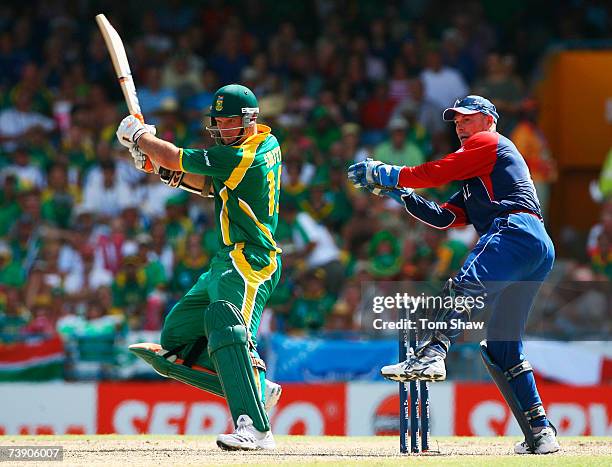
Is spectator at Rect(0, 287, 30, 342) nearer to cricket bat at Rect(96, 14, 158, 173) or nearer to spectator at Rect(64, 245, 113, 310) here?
spectator at Rect(64, 245, 113, 310)

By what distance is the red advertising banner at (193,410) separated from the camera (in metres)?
12.1

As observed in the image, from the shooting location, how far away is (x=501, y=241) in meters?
7.30

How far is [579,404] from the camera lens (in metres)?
12.1

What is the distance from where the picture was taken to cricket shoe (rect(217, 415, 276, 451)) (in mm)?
7223

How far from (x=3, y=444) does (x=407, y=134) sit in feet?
27.5

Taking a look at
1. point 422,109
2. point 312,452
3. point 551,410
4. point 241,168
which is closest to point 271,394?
point 312,452

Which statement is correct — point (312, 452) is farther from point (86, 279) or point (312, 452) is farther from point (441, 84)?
point (441, 84)

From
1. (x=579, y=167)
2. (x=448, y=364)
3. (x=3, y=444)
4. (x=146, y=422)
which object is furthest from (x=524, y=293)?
(x=579, y=167)

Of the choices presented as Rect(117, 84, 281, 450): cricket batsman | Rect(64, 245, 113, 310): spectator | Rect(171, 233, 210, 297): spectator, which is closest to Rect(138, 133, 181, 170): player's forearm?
Rect(117, 84, 281, 450): cricket batsman

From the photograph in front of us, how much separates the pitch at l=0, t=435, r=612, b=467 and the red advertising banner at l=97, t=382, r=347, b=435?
307cm

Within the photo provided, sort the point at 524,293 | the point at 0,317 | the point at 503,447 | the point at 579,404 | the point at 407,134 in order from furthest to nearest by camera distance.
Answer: the point at 407,134, the point at 0,317, the point at 579,404, the point at 503,447, the point at 524,293

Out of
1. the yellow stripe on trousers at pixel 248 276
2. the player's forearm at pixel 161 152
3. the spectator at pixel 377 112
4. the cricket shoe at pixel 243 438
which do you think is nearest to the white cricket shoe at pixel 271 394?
the cricket shoe at pixel 243 438

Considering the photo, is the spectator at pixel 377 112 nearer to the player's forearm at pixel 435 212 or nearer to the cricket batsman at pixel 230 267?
the player's forearm at pixel 435 212

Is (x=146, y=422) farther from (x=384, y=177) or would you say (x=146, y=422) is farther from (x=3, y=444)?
(x=384, y=177)
